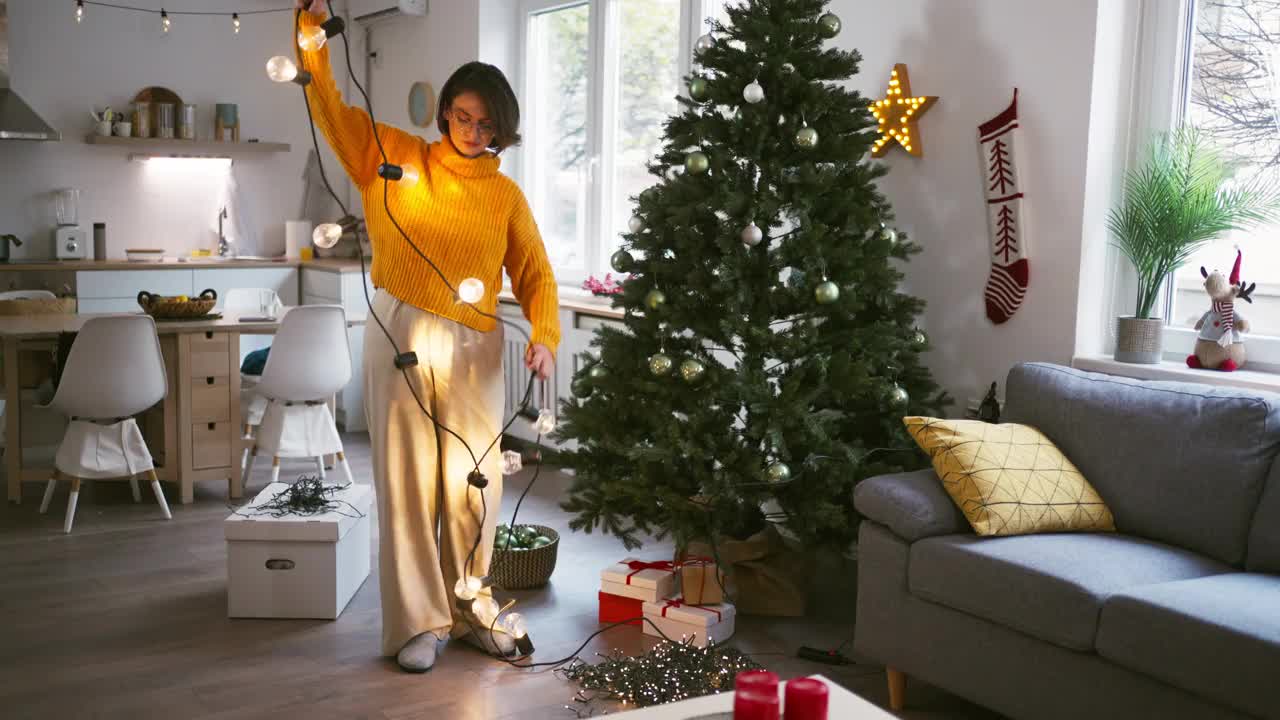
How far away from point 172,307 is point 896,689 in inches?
133

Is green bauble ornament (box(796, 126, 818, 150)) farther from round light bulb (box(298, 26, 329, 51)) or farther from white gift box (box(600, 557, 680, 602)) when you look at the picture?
round light bulb (box(298, 26, 329, 51))

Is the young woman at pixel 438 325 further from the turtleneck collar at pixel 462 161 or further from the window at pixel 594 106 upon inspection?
the window at pixel 594 106

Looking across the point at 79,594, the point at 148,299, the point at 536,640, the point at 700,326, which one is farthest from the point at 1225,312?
the point at 148,299

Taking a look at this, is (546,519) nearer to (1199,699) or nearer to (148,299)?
(148,299)

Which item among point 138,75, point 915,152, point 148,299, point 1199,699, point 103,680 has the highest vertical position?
point 138,75

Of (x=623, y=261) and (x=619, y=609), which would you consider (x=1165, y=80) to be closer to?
(x=623, y=261)

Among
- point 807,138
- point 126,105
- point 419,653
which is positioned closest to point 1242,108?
point 807,138

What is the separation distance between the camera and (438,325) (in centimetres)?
305

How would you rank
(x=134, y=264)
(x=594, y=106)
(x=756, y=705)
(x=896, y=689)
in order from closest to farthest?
1. (x=756, y=705)
2. (x=896, y=689)
3. (x=594, y=106)
4. (x=134, y=264)

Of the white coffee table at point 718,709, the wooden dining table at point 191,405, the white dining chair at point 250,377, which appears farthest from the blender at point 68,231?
the white coffee table at point 718,709

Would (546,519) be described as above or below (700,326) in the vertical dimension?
below

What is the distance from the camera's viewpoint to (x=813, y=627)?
3.61 m

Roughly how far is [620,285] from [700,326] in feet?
1.11

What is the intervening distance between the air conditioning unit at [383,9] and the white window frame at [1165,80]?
4.48 meters
